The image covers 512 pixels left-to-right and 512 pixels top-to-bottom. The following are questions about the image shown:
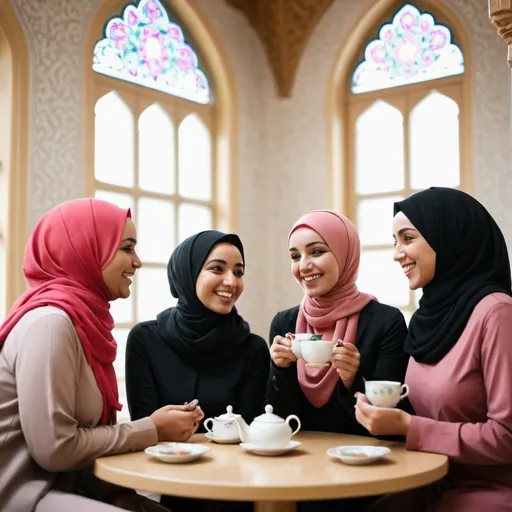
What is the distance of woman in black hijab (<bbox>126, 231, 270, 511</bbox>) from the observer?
8.21 ft

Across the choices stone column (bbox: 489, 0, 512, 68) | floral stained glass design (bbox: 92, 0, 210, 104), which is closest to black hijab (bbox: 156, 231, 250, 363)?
stone column (bbox: 489, 0, 512, 68)

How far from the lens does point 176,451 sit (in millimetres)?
1991

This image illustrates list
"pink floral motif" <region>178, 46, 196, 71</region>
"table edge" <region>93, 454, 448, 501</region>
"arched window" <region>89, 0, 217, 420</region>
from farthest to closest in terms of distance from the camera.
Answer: "pink floral motif" <region>178, 46, 196, 71</region> < "arched window" <region>89, 0, 217, 420</region> < "table edge" <region>93, 454, 448, 501</region>

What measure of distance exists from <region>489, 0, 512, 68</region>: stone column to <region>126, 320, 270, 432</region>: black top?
53.7 inches

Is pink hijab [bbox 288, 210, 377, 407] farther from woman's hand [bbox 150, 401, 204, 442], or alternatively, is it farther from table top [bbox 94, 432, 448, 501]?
woman's hand [bbox 150, 401, 204, 442]

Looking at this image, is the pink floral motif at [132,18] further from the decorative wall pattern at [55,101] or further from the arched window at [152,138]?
the decorative wall pattern at [55,101]

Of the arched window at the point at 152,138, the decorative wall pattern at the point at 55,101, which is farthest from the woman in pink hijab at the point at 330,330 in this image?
the arched window at the point at 152,138

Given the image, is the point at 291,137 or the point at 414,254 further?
the point at 291,137

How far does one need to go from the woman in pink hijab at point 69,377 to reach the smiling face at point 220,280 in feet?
1.00

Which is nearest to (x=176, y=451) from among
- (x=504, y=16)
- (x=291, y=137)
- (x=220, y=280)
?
(x=220, y=280)

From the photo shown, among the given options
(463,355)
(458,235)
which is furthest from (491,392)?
(458,235)

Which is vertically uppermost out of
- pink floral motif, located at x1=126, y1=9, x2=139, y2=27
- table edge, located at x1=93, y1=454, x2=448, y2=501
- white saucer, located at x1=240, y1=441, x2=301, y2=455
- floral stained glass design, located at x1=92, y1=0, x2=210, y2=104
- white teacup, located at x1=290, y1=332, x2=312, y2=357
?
pink floral motif, located at x1=126, y1=9, x2=139, y2=27

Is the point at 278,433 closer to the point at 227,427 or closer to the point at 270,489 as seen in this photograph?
the point at 227,427

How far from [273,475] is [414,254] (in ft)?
2.79
